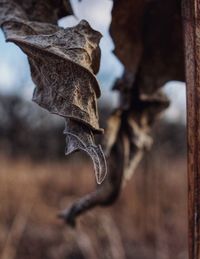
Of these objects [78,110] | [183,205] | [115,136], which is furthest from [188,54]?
[183,205]

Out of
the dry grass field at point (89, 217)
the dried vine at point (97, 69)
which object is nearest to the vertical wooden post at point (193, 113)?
the dried vine at point (97, 69)

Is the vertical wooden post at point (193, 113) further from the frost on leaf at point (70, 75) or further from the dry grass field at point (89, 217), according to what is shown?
the dry grass field at point (89, 217)

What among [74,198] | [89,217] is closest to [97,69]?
[89,217]

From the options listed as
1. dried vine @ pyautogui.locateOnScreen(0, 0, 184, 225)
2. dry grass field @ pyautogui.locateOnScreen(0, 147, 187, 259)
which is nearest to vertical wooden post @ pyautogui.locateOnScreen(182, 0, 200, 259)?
dried vine @ pyautogui.locateOnScreen(0, 0, 184, 225)

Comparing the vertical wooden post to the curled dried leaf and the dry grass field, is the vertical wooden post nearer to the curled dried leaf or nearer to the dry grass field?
the curled dried leaf

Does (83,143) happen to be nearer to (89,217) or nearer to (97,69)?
(97,69)

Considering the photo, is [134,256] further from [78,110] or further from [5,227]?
[78,110]
